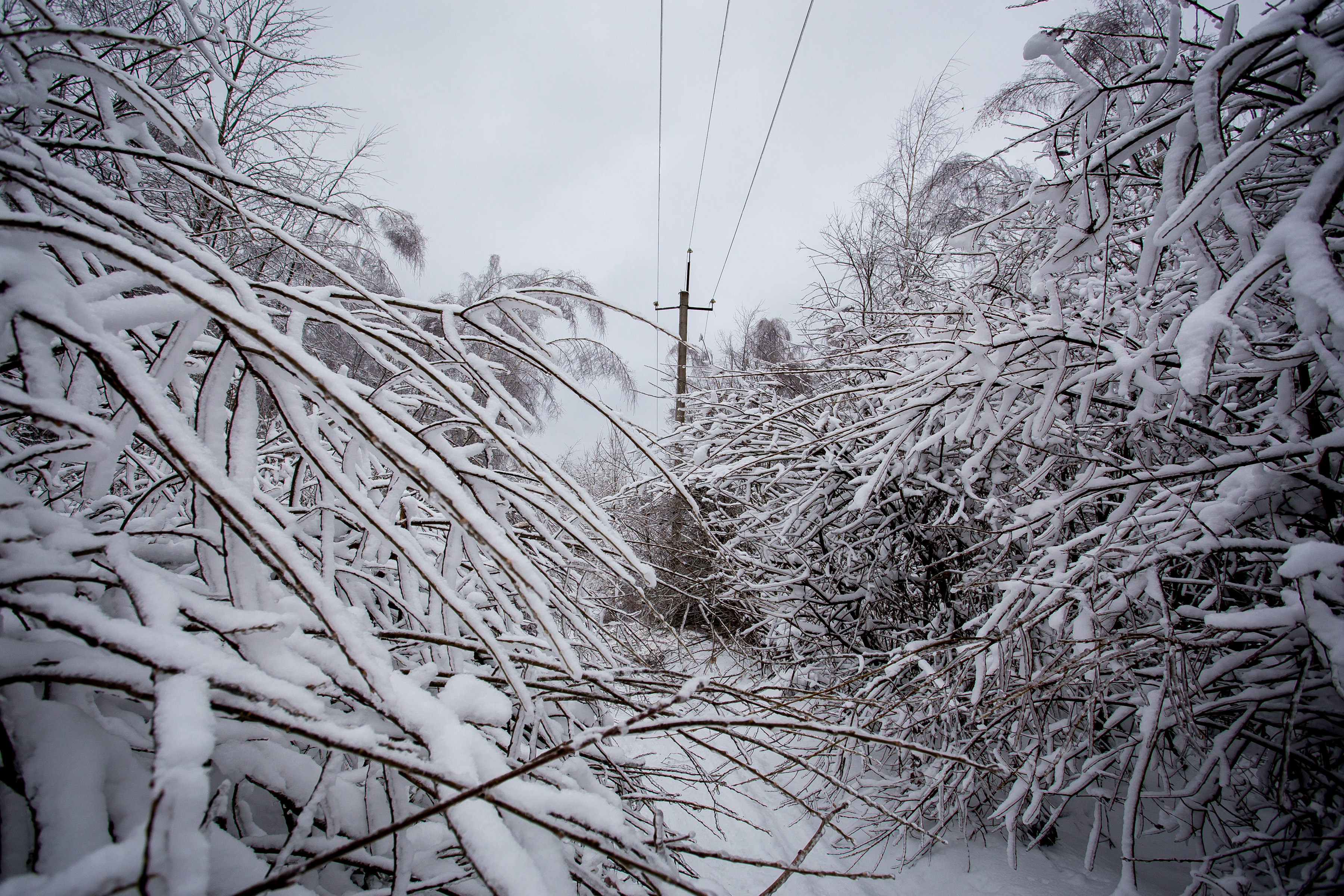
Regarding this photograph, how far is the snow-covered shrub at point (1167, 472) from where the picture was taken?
0.95 m

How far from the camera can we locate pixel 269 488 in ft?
5.65

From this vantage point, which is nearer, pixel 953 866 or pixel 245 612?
pixel 245 612

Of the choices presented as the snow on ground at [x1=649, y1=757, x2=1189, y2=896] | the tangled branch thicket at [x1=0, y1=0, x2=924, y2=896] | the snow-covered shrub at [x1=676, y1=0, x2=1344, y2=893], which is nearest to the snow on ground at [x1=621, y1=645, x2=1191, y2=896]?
the snow on ground at [x1=649, y1=757, x2=1189, y2=896]

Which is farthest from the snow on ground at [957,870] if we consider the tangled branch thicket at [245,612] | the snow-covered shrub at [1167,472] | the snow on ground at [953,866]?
the tangled branch thicket at [245,612]

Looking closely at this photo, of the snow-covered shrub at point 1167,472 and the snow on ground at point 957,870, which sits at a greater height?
the snow-covered shrub at point 1167,472

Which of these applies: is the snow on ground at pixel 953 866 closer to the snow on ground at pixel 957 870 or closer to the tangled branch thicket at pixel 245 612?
the snow on ground at pixel 957 870

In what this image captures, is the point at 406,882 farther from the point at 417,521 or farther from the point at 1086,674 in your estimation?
the point at 1086,674

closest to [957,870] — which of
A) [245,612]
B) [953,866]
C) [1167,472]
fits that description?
[953,866]

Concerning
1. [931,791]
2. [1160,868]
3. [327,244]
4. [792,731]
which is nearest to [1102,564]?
[931,791]

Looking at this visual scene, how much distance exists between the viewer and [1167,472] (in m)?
1.18

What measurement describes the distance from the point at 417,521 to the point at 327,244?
14.5ft

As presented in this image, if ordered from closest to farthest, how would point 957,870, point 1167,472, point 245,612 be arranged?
point 245,612, point 1167,472, point 957,870

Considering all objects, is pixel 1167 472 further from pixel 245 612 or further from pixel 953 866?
pixel 953 866

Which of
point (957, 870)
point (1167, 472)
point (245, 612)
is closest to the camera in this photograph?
point (245, 612)
